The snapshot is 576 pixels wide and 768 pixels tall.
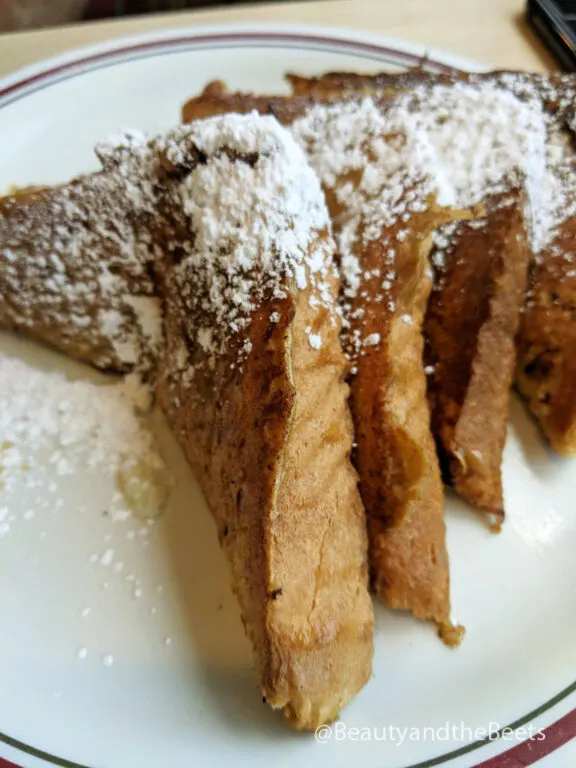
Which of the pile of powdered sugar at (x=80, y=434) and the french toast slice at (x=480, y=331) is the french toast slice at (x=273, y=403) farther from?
the french toast slice at (x=480, y=331)

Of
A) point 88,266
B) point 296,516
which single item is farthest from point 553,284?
point 88,266

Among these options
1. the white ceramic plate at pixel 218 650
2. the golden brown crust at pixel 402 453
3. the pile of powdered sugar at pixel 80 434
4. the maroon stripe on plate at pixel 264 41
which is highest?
the maroon stripe on plate at pixel 264 41

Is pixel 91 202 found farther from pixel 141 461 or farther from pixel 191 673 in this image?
pixel 191 673

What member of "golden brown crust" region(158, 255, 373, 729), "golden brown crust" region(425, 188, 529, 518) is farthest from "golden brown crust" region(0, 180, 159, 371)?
"golden brown crust" region(425, 188, 529, 518)

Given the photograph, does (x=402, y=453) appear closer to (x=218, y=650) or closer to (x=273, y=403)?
(x=273, y=403)

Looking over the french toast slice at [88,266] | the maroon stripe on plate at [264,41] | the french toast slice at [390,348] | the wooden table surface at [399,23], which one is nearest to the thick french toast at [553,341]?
the french toast slice at [390,348]

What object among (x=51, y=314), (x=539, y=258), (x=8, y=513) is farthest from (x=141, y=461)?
(x=539, y=258)

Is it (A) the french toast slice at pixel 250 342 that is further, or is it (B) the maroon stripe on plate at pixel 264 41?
(B) the maroon stripe on plate at pixel 264 41
